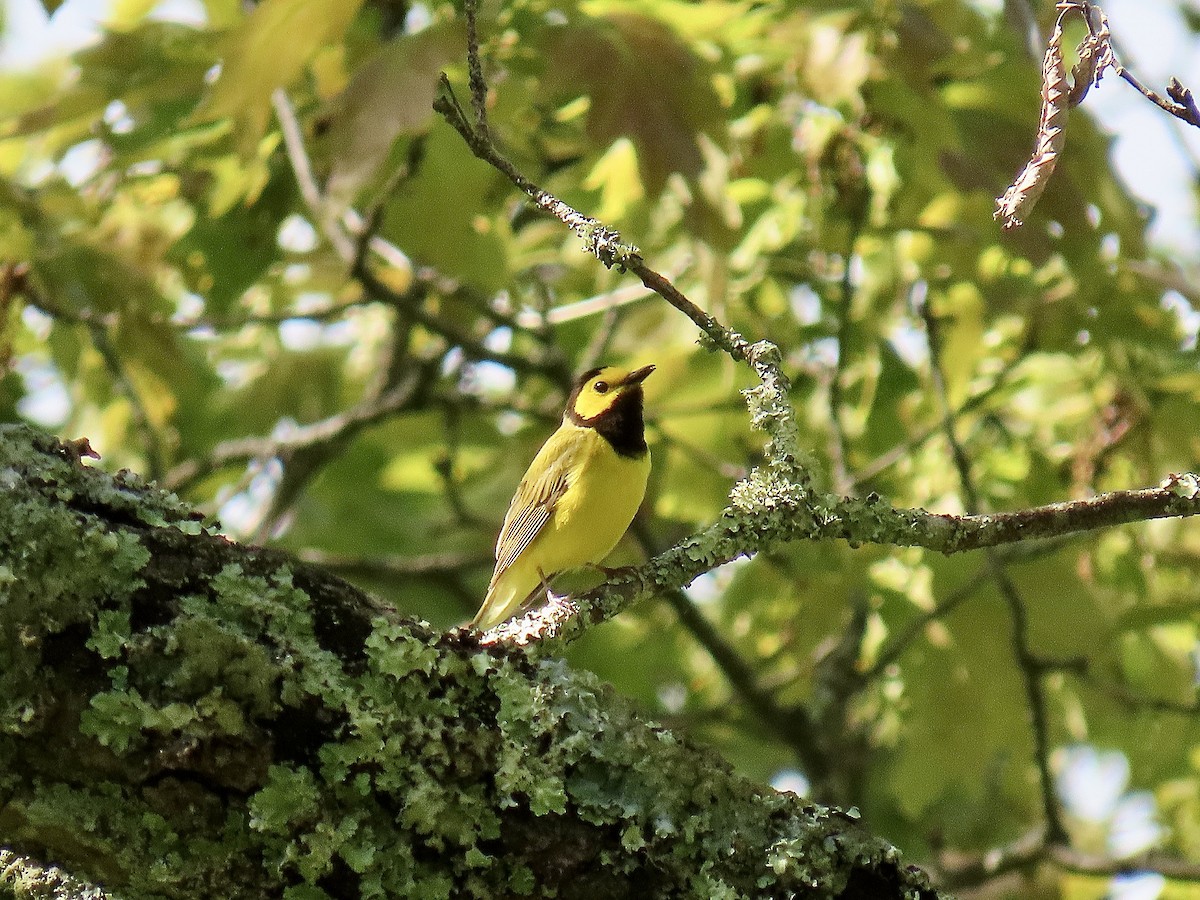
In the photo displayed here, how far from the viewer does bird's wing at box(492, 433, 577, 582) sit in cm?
504

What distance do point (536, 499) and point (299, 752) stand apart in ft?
10.4

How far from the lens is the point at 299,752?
75.6 inches

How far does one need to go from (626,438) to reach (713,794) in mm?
2984

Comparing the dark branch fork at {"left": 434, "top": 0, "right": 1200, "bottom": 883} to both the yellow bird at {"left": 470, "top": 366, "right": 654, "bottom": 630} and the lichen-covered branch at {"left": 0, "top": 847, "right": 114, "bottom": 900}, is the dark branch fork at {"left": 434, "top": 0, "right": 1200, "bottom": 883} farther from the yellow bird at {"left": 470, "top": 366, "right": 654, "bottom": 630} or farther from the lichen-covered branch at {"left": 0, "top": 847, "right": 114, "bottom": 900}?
the yellow bird at {"left": 470, "top": 366, "right": 654, "bottom": 630}

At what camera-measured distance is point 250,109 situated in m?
3.63

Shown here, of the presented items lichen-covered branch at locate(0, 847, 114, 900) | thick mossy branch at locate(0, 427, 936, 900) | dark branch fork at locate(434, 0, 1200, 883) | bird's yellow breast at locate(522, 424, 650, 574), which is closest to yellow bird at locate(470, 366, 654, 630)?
bird's yellow breast at locate(522, 424, 650, 574)

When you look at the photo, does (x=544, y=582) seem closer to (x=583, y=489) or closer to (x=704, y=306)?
(x=583, y=489)

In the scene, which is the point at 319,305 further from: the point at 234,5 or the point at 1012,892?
the point at 1012,892

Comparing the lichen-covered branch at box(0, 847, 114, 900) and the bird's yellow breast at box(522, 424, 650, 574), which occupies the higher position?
the lichen-covered branch at box(0, 847, 114, 900)

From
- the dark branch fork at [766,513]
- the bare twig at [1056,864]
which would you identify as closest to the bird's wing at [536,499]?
the dark branch fork at [766,513]

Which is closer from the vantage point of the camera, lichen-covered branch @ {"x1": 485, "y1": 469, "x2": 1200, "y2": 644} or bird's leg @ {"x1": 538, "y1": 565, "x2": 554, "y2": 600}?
lichen-covered branch @ {"x1": 485, "y1": 469, "x2": 1200, "y2": 644}

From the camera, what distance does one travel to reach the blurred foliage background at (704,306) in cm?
424

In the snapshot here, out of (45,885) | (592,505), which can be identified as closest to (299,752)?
(45,885)

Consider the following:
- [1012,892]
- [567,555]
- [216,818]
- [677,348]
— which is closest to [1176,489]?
[216,818]
